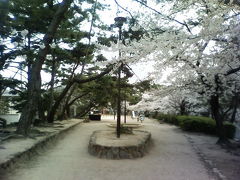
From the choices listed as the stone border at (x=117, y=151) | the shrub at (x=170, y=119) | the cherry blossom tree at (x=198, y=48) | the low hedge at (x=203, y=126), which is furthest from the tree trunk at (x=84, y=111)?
the stone border at (x=117, y=151)

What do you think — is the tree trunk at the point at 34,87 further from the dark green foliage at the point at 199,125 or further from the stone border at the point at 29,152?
the dark green foliage at the point at 199,125

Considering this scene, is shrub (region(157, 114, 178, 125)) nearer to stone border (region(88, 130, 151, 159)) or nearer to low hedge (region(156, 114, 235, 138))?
low hedge (region(156, 114, 235, 138))

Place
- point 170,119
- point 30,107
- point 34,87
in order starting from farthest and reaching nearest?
1. point 170,119
2. point 34,87
3. point 30,107

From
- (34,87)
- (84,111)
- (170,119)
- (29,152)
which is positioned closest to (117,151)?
(29,152)

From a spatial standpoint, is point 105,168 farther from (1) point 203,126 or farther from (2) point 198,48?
(1) point 203,126

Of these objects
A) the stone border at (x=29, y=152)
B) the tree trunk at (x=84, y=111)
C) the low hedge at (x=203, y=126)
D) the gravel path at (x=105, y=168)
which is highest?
the tree trunk at (x=84, y=111)

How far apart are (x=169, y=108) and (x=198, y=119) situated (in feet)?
32.0

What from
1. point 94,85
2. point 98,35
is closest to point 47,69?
point 94,85

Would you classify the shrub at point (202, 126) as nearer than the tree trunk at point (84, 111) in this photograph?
Yes

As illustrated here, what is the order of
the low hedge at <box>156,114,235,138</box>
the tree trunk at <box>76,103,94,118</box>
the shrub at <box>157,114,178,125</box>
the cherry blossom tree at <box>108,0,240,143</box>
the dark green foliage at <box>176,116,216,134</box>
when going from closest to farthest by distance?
the cherry blossom tree at <box>108,0,240,143</box> < the low hedge at <box>156,114,235,138</box> < the dark green foliage at <box>176,116,216,134</box> < the shrub at <box>157,114,178,125</box> < the tree trunk at <box>76,103,94,118</box>

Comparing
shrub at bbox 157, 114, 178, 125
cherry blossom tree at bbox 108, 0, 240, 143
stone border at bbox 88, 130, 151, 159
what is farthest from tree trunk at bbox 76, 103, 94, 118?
stone border at bbox 88, 130, 151, 159

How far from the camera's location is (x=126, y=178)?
242 inches

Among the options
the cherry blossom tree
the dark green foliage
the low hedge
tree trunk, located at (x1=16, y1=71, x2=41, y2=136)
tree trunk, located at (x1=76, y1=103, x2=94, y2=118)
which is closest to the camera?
the cherry blossom tree

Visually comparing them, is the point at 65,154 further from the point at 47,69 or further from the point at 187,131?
the point at 47,69
